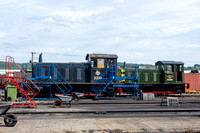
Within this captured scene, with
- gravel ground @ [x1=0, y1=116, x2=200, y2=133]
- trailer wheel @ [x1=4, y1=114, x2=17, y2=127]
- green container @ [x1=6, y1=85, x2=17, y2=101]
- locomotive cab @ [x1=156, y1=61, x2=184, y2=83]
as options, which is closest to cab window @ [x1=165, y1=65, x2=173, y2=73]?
locomotive cab @ [x1=156, y1=61, x2=184, y2=83]

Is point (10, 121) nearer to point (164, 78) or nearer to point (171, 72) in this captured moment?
point (164, 78)

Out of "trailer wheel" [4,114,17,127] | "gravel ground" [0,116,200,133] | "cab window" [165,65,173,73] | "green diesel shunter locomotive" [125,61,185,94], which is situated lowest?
"gravel ground" [0,116,200,133]

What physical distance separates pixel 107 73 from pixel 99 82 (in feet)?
3.95

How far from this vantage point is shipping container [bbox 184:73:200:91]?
3275 centimetres

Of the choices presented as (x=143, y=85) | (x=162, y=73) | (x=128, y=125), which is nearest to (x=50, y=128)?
(x=128, y=125)

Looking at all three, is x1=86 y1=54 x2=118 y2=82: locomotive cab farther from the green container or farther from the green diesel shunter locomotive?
the green container

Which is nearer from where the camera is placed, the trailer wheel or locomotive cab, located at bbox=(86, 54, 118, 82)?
the trailer wheel

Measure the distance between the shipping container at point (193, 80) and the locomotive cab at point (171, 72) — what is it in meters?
8.85

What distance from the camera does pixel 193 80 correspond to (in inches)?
1308

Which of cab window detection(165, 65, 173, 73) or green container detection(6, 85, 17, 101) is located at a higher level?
cab window detection(165, 65, 173, 73)

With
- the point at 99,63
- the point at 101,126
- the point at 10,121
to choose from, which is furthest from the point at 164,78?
the point at 10,121

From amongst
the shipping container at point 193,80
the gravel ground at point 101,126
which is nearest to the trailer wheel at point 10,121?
the gravel ground at point 101,126

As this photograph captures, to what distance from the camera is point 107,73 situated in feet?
69.8

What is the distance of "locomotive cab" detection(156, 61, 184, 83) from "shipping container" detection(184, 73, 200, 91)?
8850 mm
